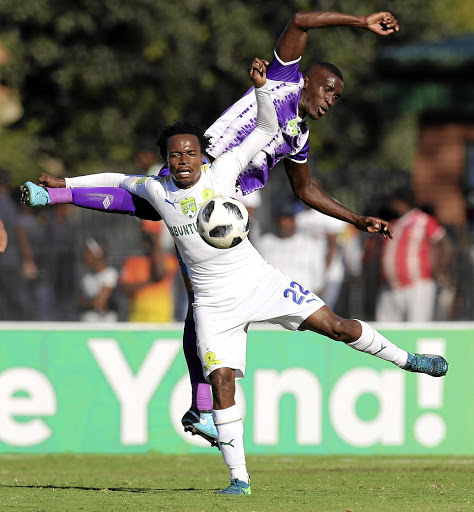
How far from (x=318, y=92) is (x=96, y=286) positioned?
277 inches

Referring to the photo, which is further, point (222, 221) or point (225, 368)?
point (225, 368)

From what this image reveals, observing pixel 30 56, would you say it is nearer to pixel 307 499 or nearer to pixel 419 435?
pixel 419 435

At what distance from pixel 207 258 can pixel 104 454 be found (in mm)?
4613

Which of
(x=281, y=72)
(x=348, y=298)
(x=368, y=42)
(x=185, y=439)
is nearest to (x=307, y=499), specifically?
(x=281, y=72)

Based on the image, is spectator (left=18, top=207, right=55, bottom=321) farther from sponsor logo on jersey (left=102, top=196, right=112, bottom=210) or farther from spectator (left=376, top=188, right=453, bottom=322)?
sponsor logo on jersey (left=102, top=196, right=112, bottom=210)

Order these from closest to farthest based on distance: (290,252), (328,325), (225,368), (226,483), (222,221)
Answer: (222,221)
(225,368)
(328,325)
(226,483)
(290,252)

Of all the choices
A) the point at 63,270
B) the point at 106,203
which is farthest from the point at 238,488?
the point at 63,270

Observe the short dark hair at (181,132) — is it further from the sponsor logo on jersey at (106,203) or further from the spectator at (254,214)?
the spectator at (254,214)

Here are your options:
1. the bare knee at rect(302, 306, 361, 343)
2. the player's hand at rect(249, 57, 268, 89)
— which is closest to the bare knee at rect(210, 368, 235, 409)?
the bare knee at rect(302, 306, 361, 343)

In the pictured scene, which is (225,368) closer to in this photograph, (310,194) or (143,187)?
(143,187)

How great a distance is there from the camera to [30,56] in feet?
101

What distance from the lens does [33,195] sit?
9227 mm

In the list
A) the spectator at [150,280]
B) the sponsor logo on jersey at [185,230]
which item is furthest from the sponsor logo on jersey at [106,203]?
the spectator at [150,280]

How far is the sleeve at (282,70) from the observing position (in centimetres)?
923
